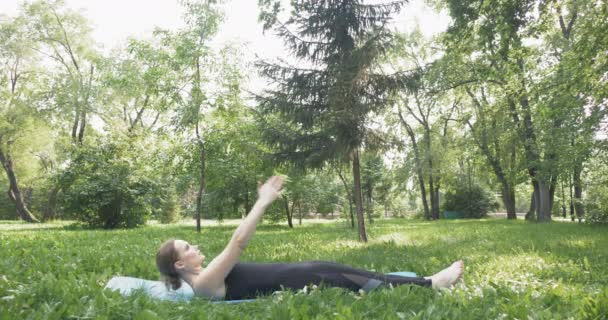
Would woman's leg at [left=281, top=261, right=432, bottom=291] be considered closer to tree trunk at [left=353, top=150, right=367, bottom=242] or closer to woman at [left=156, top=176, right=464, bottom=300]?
woman at [left=156, top=176, right=464, bottom=300]

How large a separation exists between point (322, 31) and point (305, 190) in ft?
37.5

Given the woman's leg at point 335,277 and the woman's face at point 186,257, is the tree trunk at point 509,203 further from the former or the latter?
the woman's face at point 186,257

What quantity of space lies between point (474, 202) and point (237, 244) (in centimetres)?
4015

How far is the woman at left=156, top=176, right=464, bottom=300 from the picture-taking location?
3.65 metres

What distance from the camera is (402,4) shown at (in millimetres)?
10617

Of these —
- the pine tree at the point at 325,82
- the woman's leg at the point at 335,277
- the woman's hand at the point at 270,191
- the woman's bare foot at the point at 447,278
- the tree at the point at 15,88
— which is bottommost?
the woman's bare foot at the point at 447,278

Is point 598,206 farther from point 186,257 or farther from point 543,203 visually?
point 186,257

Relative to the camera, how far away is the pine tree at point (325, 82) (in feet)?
34.2

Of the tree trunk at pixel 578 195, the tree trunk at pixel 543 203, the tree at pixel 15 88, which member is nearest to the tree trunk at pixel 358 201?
the tree trunk at pixel 543 203

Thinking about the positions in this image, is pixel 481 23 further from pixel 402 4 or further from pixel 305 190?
pixel 305 190

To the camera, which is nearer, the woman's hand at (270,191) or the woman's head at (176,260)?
the woman's hand at (270,191)

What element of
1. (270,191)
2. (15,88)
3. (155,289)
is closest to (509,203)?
(270,191)

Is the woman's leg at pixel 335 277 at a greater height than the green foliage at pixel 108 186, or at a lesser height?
lesser

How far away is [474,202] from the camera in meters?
39.4
